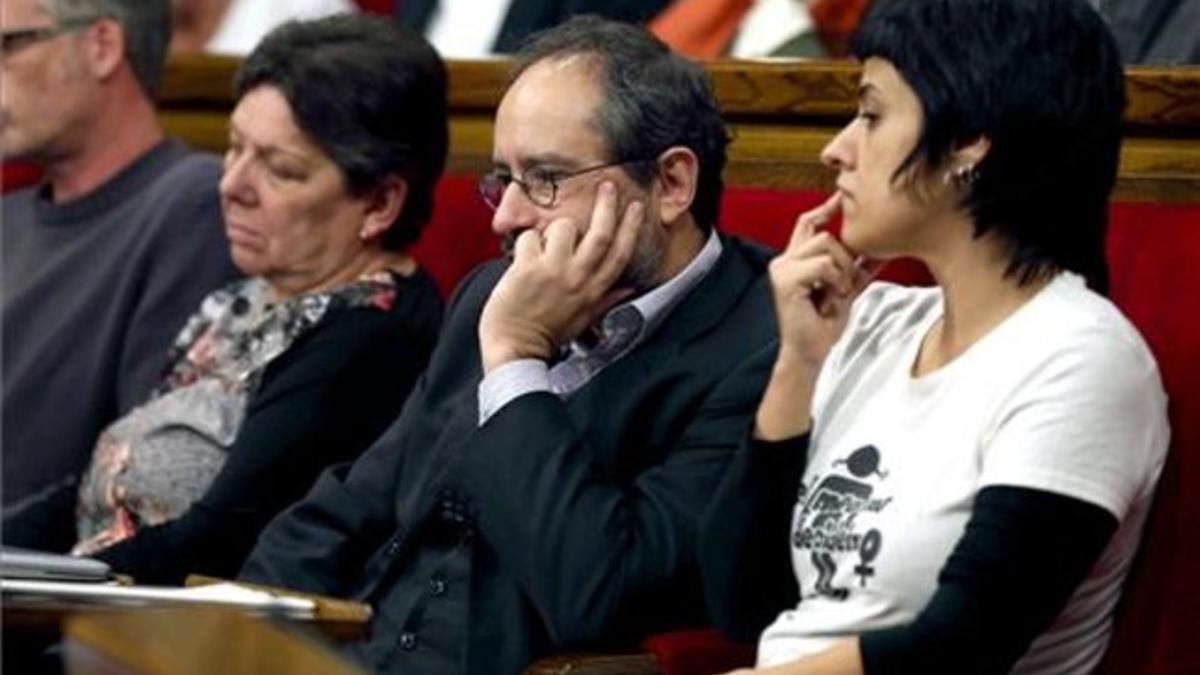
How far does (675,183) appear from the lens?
8.95 feet

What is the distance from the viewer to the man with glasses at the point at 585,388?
8.46ft

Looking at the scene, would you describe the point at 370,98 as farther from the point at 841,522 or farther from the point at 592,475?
the point at 841,522

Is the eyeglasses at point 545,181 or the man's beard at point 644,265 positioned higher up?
the eyeglasses at point 545,181

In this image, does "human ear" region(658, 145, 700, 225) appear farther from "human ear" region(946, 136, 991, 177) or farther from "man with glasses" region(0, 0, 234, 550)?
"man with glasses" region(0, 0, 234, 550)

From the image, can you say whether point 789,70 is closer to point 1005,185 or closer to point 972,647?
point 1005,185

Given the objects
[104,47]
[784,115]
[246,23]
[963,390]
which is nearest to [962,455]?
[963,390]

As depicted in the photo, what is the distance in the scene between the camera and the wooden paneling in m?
2.78

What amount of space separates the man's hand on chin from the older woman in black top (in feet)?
1.58

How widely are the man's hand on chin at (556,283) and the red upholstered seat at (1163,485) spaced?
267 millimetres

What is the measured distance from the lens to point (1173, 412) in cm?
254

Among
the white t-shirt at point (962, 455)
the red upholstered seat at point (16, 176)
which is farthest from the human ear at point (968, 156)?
the red upholstered seat at point (16, 176)

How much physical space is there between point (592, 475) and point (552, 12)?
134 centimetres

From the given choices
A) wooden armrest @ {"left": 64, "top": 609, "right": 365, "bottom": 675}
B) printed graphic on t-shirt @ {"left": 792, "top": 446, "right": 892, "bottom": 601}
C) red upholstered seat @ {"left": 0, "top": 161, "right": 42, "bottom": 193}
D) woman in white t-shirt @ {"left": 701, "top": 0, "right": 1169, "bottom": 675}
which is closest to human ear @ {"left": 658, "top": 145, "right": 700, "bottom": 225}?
woman in white t-shirt @ {"left": 701, "top": 0, "right": 1169, "bottom": 675}

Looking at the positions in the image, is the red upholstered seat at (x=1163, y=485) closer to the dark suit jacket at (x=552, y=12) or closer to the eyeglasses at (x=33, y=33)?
the dark suit jacket at (x=552, y=12)
